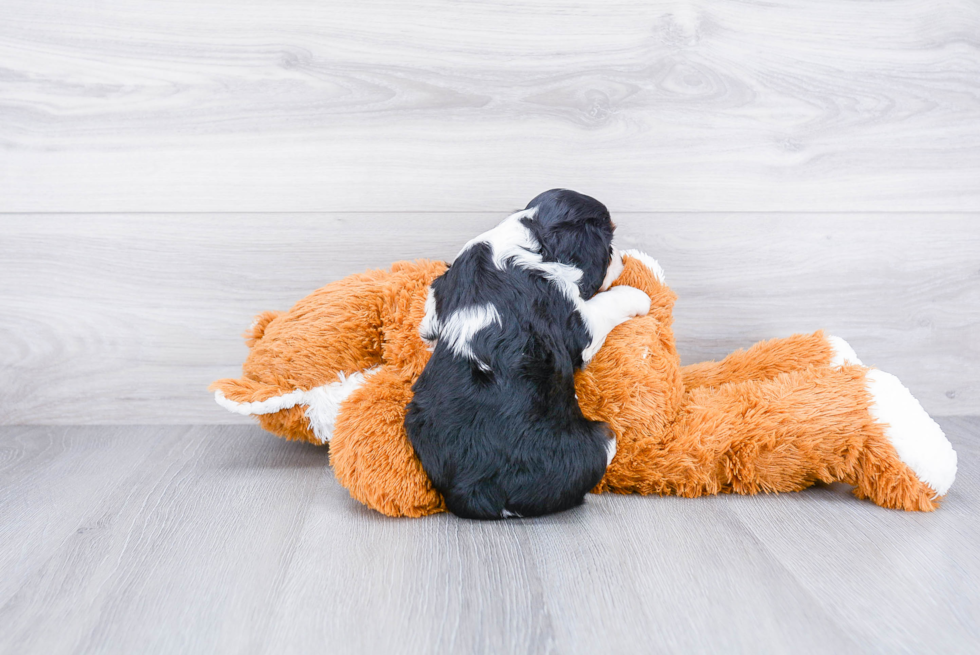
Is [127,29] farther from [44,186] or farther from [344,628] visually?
[344,628]

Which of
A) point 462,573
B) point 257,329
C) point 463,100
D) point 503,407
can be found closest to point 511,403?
point 503,407

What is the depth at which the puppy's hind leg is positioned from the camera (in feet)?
3.38

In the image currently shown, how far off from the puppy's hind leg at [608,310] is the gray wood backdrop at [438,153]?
0.99 ft

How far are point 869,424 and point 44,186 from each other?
1.52m

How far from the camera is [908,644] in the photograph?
2.29ft

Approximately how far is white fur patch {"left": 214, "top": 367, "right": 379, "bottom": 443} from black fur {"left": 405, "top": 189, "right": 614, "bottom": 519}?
21 cm

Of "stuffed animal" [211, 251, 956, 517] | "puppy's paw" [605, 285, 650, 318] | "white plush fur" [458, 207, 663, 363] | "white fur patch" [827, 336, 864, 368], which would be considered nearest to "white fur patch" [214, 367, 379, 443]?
"stuffed animal" [211, 251, 956, 517]

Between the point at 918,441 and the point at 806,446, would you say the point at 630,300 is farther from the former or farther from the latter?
the point at 918,441

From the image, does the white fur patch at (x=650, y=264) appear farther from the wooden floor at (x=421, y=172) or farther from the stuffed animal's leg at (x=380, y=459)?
the stuffed animal's leg at (x=380, y=459)

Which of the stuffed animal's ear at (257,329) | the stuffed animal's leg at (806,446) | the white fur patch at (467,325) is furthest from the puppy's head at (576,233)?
the stuffed animal's ear at (257,329)

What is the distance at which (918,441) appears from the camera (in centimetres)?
100

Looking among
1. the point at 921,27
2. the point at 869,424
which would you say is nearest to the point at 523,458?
the point at 869,424

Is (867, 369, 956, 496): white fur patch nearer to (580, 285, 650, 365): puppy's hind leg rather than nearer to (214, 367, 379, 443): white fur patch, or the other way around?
(580, 285, 650, 365): puppy's hind leg

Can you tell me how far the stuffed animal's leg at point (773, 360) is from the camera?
1.20 metres
